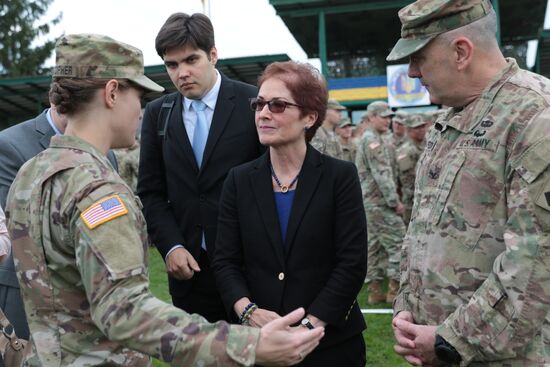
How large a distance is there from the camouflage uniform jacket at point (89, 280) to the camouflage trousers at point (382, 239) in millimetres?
5859

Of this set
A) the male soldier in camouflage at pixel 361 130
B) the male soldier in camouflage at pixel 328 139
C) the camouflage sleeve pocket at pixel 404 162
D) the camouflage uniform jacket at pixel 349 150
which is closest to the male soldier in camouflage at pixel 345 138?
the camouflage uniform jacket at pixel 349 150

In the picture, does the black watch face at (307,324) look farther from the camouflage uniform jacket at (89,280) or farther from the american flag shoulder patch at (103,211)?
the american flag shoulder patch at (103,211)

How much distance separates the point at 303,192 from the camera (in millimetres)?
A: 2826

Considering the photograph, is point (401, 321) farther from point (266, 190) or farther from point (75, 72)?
point (75, 72)

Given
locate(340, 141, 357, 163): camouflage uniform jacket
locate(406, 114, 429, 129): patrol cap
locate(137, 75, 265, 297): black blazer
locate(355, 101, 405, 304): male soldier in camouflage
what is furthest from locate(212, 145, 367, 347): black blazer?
locate(340, 141, 357, 163): camouflage uniform jacket

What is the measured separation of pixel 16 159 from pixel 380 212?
5.62 metres

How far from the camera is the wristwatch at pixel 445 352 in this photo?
2.06m

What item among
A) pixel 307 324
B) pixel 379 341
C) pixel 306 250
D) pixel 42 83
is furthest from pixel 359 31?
pixel 307 324

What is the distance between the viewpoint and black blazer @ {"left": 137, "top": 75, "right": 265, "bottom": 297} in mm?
3324

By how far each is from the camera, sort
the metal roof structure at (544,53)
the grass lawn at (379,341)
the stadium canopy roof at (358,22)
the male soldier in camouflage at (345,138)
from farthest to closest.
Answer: the stadium canopy roof at (358,22) < the metal roof structure at (544,53) < the male soldier in camouflage at (345,138) < the grass lawn at (379,341)

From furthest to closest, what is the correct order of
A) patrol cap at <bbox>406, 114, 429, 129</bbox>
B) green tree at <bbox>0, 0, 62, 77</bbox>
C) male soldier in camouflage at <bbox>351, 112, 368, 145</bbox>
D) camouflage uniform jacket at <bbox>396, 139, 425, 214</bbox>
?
green tree at <bbox>0, 0, 62, 77</bbox> → male soldier in camouflage at <bbox>351, 112, 368, 145</bbox> → patrol cap at <bbox>406, 114, 429, 129</bbox> → camouflage uniform jacket at <bbox>396, 139, 425, 214</bbox>

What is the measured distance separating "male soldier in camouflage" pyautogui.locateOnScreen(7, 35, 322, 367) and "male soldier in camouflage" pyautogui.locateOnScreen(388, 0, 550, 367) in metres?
0.57

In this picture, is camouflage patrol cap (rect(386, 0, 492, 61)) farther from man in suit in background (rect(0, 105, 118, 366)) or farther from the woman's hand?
man in suit in background (rect(0, 105, 118, 366))

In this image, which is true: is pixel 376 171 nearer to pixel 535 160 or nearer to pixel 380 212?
pixel 380 212
